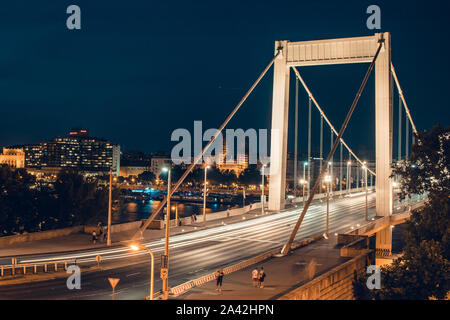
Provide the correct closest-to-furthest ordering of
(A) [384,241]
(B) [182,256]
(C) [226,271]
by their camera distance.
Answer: (C) [226,271], (B) [182,256], (A) [384,241]

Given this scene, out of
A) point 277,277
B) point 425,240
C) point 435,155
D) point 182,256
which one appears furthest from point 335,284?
point 435,155

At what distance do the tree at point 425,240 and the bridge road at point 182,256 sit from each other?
300 inches

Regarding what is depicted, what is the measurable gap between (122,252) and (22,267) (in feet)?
23.1

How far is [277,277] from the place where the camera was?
936 inches

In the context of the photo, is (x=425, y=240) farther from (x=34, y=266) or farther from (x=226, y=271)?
(x=34, y=266)

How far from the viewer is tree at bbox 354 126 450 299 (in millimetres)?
27172

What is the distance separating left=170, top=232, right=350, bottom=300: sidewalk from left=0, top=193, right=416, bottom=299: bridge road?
6.91ft

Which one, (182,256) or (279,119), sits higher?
(279,119)

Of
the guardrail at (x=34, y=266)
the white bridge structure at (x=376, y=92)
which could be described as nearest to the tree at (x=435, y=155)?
the white bridge structure at (x=376, y=92)

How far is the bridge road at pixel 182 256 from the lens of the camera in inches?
856

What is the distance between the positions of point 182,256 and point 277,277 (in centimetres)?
740
